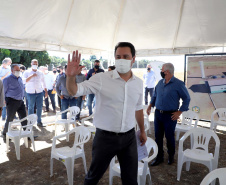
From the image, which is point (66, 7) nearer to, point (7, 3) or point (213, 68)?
point (7, 3)

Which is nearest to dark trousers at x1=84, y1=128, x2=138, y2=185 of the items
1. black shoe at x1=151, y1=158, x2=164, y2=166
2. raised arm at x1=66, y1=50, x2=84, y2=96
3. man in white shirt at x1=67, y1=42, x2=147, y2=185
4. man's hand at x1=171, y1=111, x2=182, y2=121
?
man in white shirt at x1=67, y1=42, x2=147, y2=185

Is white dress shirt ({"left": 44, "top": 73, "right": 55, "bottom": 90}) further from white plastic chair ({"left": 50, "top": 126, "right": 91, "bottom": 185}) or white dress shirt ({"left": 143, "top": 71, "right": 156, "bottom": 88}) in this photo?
white plastic chair ({"left": 50, "top": 126, "right": 91, "bottom": 185})

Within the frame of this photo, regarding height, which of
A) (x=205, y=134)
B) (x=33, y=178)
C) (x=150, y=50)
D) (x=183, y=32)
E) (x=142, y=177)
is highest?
(x=183, y=32)

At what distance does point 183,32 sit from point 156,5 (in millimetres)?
1505

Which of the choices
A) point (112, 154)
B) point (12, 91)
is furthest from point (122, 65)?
point (12, 91)

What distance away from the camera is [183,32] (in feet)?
22.9

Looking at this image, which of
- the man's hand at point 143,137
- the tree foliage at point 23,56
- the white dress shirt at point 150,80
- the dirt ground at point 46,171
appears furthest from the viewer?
the tree foliage at point 23,56

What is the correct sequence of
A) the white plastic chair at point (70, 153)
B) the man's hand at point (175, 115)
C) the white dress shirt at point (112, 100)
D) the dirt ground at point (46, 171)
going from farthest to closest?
1. the man's hand at point (175, 115)
2. the dirt ground at point (46, 171)
3. the white plastic chair at point (70, 153)
4. the white dress shirt at point (112, 100)

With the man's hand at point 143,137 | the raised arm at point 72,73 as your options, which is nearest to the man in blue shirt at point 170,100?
the man's hand at point 143,137

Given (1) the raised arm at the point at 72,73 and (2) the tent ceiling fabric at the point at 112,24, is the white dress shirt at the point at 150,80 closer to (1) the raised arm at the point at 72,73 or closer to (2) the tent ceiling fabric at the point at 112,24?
(2) the tent ceiling fabric at the point at 112,24

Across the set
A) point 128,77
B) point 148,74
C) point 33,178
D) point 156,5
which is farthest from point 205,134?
point 148,74

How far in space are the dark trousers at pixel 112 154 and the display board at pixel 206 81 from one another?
577cm

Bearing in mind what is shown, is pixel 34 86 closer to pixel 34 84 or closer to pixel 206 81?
pixel 34 84

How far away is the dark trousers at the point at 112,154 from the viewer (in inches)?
74.3
